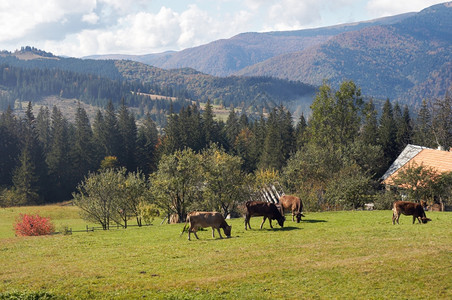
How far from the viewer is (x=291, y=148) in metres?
101

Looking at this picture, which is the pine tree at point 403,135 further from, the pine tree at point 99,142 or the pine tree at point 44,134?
the pine tree at point 44,134

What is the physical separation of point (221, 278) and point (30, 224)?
27414 mm

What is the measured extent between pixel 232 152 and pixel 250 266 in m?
75.0

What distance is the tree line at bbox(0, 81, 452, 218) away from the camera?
4375cm

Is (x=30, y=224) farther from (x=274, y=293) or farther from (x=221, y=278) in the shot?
(x=274, y=293)

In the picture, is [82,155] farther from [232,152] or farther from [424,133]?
[424,133]

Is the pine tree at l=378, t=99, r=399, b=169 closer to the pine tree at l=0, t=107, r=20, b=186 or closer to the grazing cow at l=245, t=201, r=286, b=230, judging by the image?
the grazing cow at l=245, t=201, r=286, b=230

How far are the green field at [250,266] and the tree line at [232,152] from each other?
17.4 meters

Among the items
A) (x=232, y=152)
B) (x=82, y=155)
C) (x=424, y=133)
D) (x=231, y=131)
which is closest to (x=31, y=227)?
(x=232, y=152)

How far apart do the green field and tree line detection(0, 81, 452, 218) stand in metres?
17.4

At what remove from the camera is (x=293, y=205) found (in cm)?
3073

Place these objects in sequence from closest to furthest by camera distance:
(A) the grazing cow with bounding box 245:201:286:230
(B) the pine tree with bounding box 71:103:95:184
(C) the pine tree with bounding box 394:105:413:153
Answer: (A) the grazing cow with bounding box 245:201:286:230 < (C) the pine tree with bounding box 394:105:413:153 < (B) the pine tree with bounding box 71:103:95:184

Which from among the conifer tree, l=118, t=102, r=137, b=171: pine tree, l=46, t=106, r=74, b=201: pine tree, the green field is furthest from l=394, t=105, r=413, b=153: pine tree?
l=46, t=106, r=74, b=201: pine tree

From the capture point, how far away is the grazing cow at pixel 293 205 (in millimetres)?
30125
